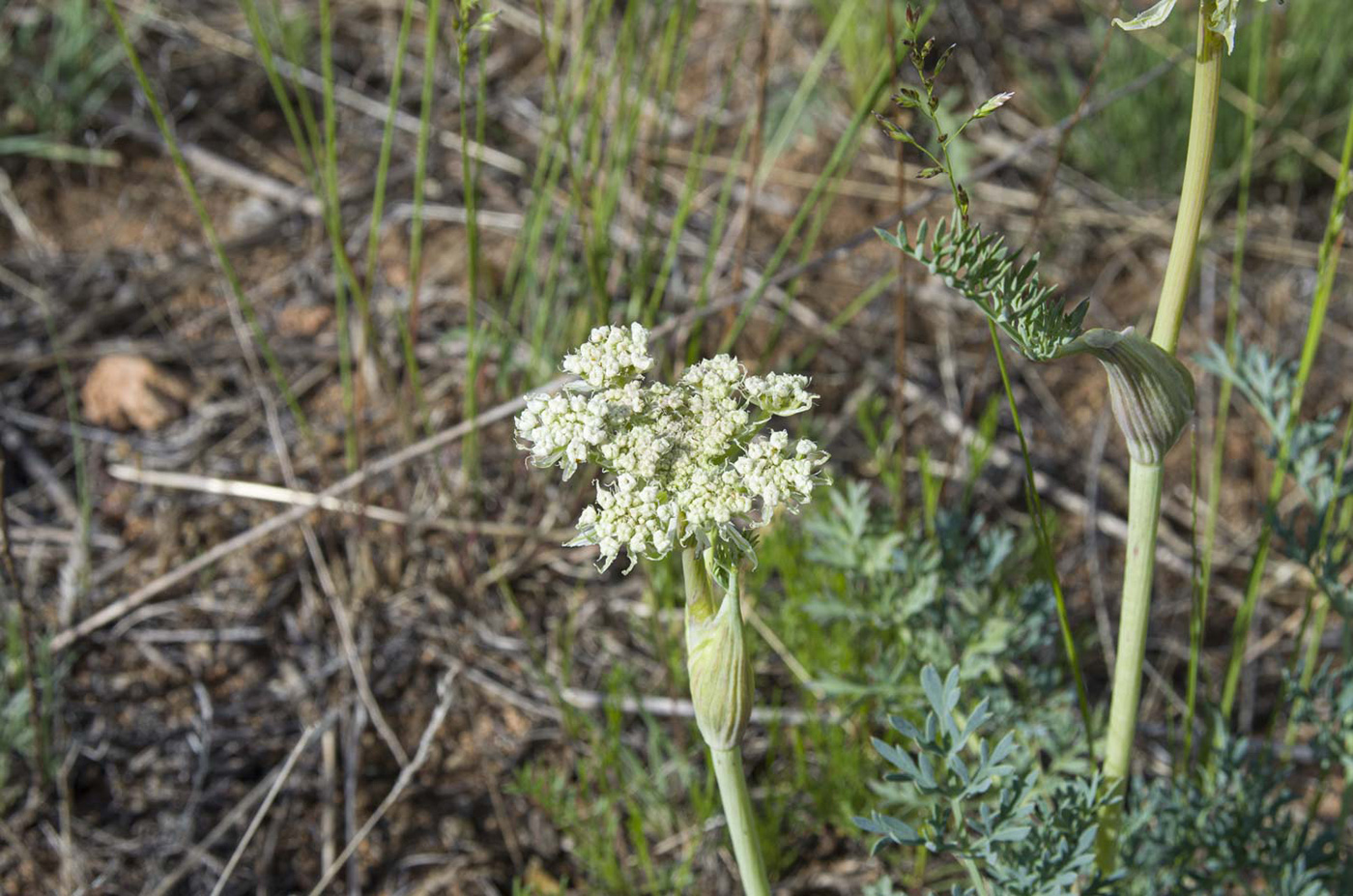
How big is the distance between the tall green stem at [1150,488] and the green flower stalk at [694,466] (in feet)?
1.34

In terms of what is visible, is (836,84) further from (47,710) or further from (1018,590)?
(47,710)

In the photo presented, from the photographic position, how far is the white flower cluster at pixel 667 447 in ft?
4.02

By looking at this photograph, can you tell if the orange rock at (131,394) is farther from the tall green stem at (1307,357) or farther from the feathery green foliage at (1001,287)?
the tall green stem at (1307,357)

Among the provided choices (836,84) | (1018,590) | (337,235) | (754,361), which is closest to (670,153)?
(836,84)

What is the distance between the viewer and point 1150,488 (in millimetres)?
1387

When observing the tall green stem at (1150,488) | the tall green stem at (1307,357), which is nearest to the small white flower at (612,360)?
the tall green stem at (1150,488)

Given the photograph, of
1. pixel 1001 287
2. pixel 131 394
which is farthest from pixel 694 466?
pixel 131 394

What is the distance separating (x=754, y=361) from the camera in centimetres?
311

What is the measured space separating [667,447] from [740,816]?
47cm

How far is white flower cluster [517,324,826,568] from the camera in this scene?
48.2 inches

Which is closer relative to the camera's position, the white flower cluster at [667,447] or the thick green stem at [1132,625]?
the white flower cluster at [667,447]

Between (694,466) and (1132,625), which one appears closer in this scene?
(694,466)

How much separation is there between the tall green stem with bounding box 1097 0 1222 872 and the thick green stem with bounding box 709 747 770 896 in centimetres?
48

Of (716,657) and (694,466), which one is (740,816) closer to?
(716,657)
